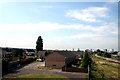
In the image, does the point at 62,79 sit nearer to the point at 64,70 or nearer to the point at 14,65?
the point at 64,70

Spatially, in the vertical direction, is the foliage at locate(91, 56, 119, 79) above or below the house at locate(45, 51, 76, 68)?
below

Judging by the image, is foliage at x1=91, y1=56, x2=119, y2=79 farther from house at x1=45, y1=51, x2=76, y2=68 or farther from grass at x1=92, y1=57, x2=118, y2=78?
house at x1=45, y1=51, x2=76, y2=68

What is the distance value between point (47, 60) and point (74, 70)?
13.1m

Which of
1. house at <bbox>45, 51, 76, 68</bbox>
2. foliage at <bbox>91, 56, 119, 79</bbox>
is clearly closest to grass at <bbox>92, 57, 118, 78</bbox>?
foliage at <bbox>91, 56, 119, 79</bbox>

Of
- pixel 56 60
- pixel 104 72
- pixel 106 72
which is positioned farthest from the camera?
pixel 56 60

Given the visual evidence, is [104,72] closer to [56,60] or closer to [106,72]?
[106,72]

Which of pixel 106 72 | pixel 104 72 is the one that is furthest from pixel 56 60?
pixel 106 72

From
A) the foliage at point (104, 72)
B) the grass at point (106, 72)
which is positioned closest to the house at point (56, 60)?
the foliage at point (104, 72)

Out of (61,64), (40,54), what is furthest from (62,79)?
(40,54)

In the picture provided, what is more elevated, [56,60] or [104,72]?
[56,60]

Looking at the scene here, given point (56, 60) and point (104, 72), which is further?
point (56, 60)

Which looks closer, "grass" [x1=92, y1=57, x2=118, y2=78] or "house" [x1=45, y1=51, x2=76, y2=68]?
"grass" [x1=92, y1=57, x2=118, y2=78]

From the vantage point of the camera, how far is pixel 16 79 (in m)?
24.7

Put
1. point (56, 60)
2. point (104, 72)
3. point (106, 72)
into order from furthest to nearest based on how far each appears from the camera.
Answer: point (56, 60)
point (106, 72)
point (104, 72)
